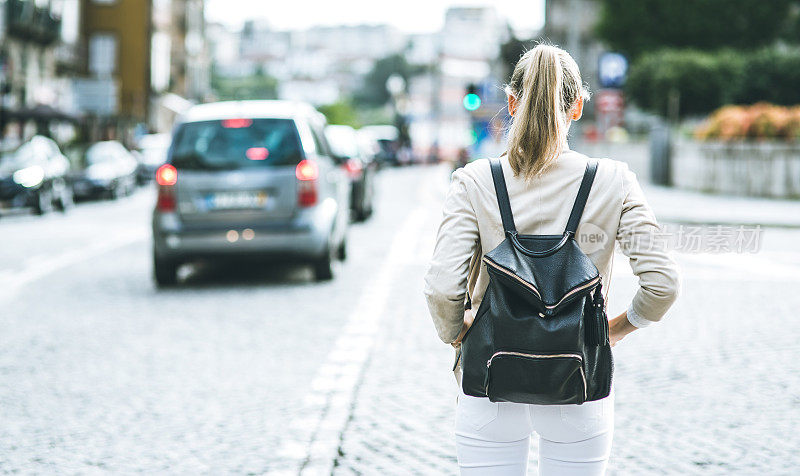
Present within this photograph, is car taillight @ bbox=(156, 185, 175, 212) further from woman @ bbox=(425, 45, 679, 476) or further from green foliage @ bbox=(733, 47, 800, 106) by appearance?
green foliage @ bbox=(733, 47, 800, 106)

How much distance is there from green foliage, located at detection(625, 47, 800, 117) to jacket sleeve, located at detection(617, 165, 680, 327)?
36.2 metres

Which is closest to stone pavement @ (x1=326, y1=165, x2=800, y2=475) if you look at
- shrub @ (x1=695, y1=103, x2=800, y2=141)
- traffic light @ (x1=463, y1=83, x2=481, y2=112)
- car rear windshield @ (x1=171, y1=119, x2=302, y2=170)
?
car rear windshield @ (x1=171, y1=119, x2=302, y2=170)

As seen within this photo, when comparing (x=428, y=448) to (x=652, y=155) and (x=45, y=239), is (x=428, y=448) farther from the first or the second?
(x=652, y=155)

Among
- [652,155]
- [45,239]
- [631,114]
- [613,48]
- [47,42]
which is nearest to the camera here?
[45,239]

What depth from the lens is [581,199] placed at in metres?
2.63

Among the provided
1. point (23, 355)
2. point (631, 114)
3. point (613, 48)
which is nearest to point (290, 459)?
point (23, 355)

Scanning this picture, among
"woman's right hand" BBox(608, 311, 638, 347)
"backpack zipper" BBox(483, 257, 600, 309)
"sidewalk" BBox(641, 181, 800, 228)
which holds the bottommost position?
"sidewalk" BBox(641, 181, 800, 228)

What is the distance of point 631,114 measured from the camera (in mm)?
68000

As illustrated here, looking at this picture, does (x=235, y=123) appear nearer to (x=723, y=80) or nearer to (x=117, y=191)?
(x=117, y=191)

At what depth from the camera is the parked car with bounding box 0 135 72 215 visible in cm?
2323

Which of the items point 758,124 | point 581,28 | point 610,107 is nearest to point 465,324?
point 758,124

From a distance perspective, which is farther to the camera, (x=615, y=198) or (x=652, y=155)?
(x=652, y=155)

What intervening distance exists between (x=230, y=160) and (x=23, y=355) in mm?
3792

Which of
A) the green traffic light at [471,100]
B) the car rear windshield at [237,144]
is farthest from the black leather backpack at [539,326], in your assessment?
the green traffic light at [471,100]
